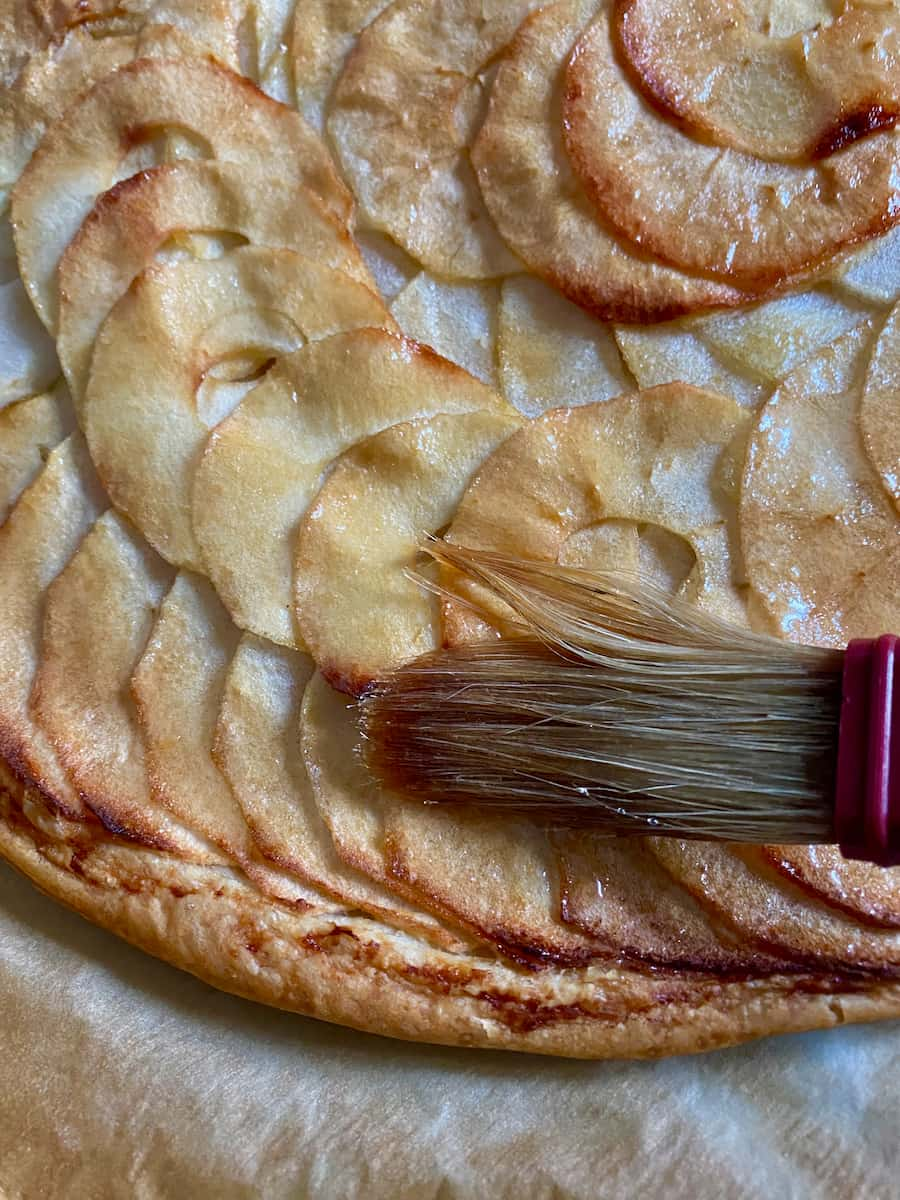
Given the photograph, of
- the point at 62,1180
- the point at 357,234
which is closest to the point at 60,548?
the point at 357,234

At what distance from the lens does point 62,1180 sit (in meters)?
1.91

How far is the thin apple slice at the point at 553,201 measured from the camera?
191 centimetres

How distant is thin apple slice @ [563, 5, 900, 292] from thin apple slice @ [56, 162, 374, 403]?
443 millimetres

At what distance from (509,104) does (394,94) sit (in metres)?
0.21

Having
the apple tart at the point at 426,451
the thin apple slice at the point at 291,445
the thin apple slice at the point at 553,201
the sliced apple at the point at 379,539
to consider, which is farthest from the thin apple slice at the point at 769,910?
the thin apple slice at the point at 553,201

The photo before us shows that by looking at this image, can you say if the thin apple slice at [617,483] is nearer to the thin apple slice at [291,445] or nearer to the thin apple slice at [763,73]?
the thin apple slice at [291,445]

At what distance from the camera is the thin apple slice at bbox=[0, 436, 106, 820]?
2.06 metres

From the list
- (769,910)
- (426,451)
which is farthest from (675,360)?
(769,910)

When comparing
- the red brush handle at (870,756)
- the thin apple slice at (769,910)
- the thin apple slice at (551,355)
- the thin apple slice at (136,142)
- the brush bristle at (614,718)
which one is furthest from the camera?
the thin apple slice at (136,142)

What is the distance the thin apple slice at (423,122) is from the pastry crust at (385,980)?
3.63 feet

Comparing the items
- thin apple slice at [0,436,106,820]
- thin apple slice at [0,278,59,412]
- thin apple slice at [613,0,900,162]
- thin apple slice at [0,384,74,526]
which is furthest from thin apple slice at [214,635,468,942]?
thin apple slice at [613,0,900,162]

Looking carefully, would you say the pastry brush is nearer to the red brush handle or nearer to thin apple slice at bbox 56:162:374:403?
the red brush handle

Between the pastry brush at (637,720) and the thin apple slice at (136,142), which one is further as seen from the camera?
the thin apple slice at (136,142)

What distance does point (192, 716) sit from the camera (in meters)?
1.93
